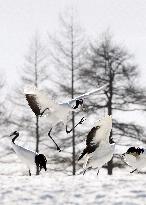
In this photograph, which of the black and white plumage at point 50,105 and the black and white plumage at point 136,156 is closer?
the black and white plumage at point 50,105

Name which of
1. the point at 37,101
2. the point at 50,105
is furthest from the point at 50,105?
the point at 37,101

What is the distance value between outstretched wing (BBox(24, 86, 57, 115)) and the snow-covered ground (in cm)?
123

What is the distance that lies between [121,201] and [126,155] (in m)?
1.27

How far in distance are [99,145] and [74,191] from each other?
0.80 m

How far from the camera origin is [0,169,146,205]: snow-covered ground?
624 cm

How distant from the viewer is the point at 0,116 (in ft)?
64.7

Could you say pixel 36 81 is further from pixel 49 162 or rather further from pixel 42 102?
pixel 42 102

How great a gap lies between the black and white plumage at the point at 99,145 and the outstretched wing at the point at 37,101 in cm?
74

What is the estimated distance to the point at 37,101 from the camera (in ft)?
21.2

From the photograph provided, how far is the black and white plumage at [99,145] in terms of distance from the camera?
20.5ft

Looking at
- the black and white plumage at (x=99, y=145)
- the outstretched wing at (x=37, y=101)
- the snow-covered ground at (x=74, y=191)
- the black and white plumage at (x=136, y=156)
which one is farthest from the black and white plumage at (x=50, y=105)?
the black and white plumage at (x=136, y=156)

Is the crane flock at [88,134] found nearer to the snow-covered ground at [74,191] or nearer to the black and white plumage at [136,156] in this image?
the black and white plumage at [136,156]

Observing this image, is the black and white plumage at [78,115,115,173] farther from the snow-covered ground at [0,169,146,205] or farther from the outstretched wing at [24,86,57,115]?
the outstretched wing at [24,86,57,115]

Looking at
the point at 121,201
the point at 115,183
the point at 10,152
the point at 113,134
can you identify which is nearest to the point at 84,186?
the point at 115,183
